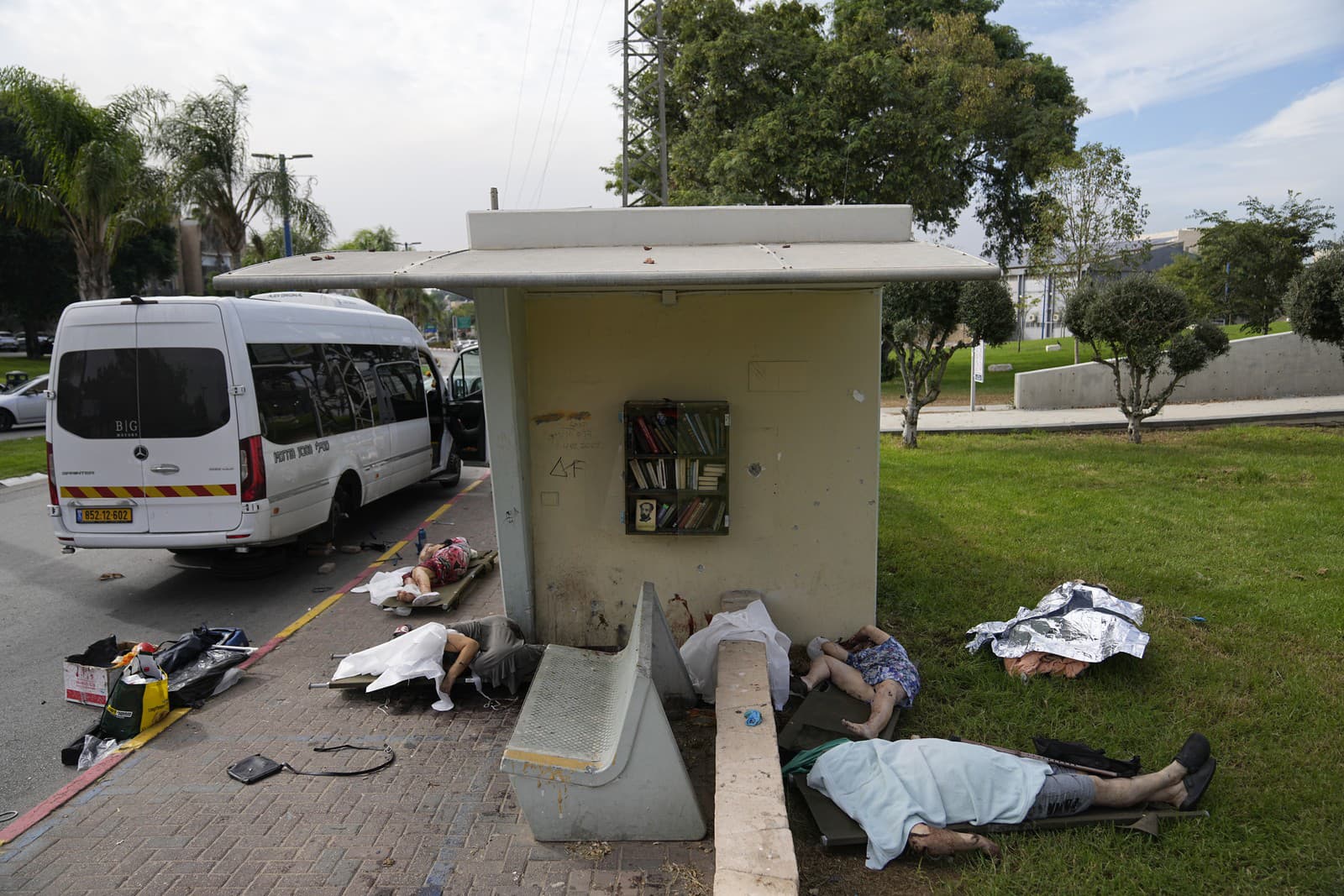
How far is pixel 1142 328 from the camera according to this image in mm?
12609

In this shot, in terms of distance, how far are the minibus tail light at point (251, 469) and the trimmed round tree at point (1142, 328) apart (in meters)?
12.2

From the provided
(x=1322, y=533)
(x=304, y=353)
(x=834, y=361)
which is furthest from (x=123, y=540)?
(x=1322, y=533)

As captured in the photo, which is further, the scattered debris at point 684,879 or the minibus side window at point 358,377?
the minibus side window at point 358,377

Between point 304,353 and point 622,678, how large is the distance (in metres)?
5.32

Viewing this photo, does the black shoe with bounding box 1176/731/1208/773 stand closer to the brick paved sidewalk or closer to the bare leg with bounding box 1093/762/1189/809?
the bare leg with bounding box 1093/762/1189/809

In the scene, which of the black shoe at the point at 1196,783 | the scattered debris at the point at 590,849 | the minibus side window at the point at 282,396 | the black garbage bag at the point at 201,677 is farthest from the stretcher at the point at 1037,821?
the minibus side window at the point at 282,396

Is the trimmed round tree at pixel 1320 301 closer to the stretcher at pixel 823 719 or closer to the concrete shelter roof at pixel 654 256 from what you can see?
the concrete shelter roof at pixel 654 256

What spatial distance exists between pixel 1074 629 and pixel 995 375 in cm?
2655

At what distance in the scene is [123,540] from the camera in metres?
6.89

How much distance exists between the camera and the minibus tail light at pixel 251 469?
22.7 ft

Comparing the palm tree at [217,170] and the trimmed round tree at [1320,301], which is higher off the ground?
the palm tree at [217,170]

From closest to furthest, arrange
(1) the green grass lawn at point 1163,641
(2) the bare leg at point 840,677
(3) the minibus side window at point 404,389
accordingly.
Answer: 1. (1) the green grass lawn at point 1163,641
2. (2) the bare leg at point 840,677
3. (3) the minibus side window at point 404,389

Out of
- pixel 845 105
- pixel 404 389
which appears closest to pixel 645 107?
pixel 845 105

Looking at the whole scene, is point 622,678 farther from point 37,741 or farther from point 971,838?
point 37,741
